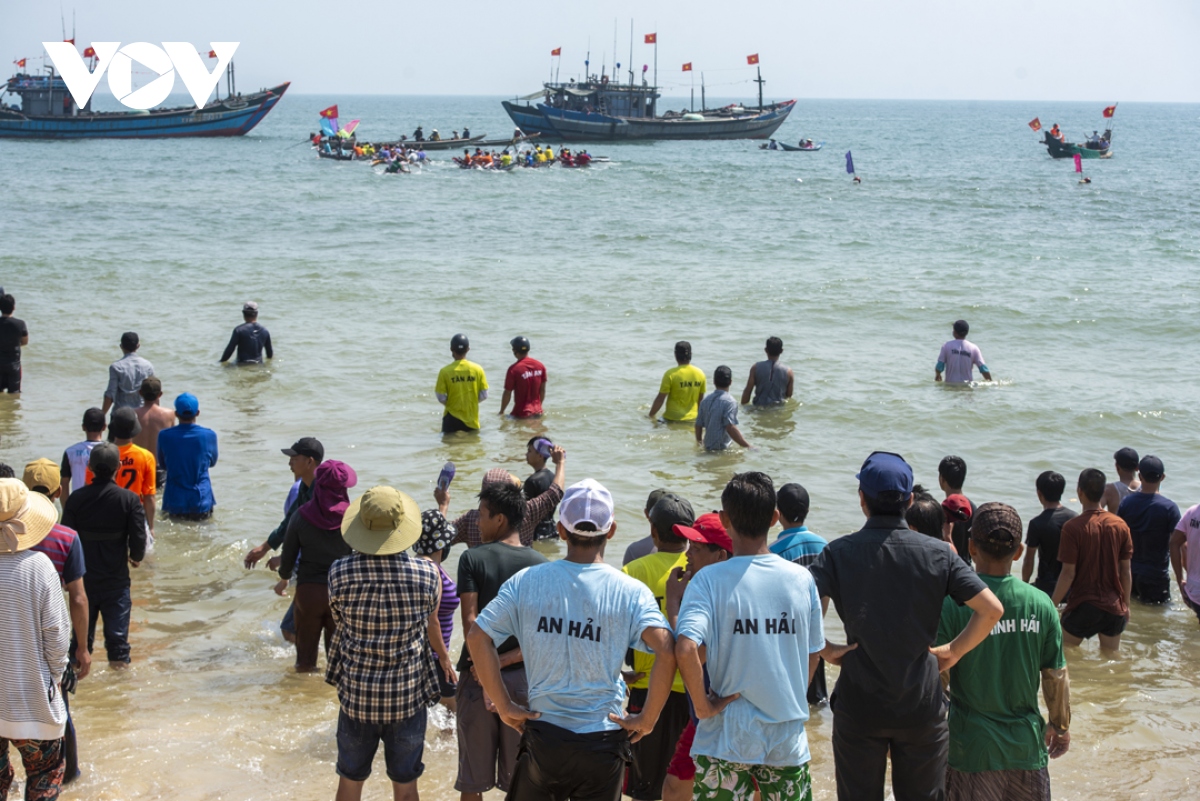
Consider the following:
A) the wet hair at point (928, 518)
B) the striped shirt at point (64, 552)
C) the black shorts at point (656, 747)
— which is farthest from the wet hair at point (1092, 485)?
the striped shirt at point (64, 552)

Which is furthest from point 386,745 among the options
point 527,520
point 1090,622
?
point 1090,622

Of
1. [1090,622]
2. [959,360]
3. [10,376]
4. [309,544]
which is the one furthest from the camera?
[959,360]

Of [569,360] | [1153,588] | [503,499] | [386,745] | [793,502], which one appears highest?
[503,499]

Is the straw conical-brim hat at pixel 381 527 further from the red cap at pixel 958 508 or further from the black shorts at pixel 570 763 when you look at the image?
the red cap at pixel 958 508

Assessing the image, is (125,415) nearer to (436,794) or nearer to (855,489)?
(436,794)

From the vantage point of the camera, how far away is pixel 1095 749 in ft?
18.5

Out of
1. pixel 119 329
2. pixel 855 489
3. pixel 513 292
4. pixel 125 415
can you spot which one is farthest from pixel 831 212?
pixel 125 415

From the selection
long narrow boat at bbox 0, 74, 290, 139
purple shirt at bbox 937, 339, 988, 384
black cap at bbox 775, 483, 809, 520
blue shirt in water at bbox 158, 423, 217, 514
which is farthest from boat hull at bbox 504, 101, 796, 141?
black cap at bbox 775, 483, 809, 520

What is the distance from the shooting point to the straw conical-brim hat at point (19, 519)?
4.11 metres

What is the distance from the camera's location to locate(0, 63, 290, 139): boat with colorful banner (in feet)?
248

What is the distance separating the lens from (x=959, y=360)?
46.7 ft

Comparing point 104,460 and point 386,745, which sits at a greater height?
point 104,460

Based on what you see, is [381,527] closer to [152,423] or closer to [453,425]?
[152,423]

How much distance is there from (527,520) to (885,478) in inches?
99.9
